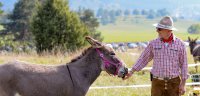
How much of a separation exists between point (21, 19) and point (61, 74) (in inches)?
2332

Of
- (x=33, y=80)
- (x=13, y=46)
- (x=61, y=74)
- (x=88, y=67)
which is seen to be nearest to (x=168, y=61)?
(x=88, y=67)

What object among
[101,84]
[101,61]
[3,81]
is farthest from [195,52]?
[3,81]

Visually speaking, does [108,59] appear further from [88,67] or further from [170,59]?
[170,59]

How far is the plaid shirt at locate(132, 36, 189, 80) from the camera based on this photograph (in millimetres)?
7219

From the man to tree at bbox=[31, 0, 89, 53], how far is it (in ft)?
78.1

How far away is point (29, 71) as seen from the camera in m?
7.57

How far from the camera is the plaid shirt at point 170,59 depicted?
23.7ft

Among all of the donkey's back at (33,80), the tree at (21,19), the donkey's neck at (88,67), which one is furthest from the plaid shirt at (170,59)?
the tree at (21,19)

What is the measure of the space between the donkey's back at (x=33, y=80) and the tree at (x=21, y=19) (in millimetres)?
56231

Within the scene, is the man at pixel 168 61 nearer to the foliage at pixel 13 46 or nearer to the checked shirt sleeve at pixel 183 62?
the checked shirt sleeve at pixel 183 62

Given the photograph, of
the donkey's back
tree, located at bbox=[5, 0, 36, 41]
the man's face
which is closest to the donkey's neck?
the donkey's back

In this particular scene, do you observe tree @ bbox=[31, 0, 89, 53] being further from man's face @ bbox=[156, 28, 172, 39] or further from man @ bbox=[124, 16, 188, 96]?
man's face @ bbox=[156, 28, 172, 39]

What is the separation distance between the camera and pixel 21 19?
216 ft

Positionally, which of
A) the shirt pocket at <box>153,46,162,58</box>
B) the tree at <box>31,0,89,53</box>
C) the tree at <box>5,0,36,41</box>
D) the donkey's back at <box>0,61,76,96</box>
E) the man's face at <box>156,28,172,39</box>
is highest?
the man's face at <box>156,28,172,39</box>
